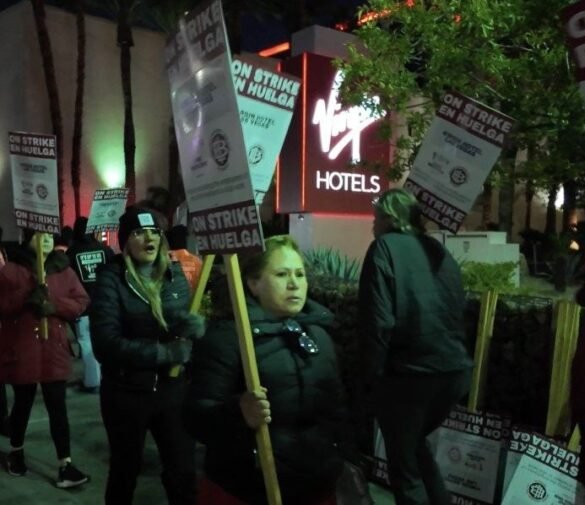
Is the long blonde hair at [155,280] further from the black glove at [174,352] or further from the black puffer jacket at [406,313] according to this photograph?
the black puffer jacket at [406,313]

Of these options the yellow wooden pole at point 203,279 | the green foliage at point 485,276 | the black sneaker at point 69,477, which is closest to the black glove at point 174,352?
the yellow wooden pole at point 203,279

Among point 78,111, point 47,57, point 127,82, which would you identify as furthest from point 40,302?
point 127,82

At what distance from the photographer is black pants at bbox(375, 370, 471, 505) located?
145 inches

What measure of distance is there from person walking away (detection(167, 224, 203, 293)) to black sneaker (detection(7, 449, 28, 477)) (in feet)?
6.33

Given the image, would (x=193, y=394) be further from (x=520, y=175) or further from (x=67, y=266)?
(x=520, y=175)

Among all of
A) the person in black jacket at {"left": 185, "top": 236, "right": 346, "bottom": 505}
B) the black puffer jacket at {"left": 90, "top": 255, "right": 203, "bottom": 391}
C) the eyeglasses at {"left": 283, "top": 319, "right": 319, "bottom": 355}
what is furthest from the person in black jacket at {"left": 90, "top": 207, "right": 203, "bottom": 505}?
the eyeglasses at {"left": 283, "top": 319, "right": 319, "bottom": 355}

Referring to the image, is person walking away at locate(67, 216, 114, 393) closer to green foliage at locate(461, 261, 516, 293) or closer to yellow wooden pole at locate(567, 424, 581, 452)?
green foliage at locate(461, 261, 516, 293)

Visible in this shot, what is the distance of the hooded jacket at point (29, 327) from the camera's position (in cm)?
513

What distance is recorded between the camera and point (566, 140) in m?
5.11

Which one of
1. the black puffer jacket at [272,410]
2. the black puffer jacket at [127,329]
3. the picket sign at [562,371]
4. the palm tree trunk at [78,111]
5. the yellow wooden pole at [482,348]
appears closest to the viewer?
the black puffer jacket at [272,410]

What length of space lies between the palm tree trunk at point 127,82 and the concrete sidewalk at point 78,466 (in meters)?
15.1

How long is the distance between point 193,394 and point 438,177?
251cm

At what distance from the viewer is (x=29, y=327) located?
5238 millimetres

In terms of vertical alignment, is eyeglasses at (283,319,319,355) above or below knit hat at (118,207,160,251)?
below
